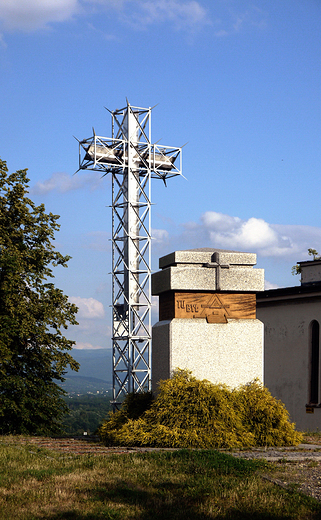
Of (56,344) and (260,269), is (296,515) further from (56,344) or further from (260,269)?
(56,344)

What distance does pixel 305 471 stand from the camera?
7738mm

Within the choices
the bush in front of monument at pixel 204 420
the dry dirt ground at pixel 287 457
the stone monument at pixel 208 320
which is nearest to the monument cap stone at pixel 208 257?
the stone monument at pixel 208 320

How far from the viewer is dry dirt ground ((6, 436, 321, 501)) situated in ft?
23.2

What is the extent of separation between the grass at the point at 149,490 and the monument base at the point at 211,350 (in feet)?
9.94

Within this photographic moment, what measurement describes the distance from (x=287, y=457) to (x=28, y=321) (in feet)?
35.4

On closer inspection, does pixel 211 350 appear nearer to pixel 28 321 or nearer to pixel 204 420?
pixel 204 420

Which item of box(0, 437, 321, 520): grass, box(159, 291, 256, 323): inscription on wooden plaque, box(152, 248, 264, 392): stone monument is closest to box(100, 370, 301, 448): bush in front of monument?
box(152, 248, 264, 392): stone monument

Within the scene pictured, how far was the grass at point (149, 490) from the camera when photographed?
6.07 m

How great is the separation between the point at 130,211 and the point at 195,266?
2575 cm

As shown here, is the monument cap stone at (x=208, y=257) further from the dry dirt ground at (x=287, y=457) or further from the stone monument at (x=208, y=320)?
the dry dirt ground at (x=287, y=457)

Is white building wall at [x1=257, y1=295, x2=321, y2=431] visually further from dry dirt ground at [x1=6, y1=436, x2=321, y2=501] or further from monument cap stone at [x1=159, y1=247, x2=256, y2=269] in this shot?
monument cap stone at [x1=159, y1=247, x2=256, y2=269]

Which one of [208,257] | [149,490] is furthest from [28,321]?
[149,490]

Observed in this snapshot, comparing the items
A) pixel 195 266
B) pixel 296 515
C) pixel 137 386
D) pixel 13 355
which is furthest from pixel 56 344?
pixel 137 386

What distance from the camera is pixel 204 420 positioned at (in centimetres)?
1060
